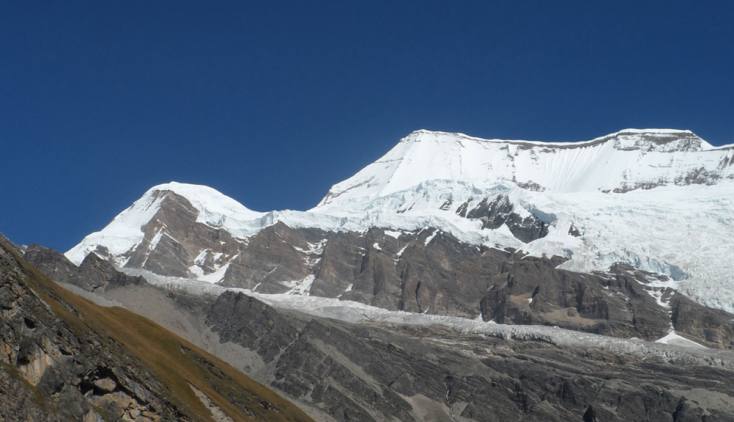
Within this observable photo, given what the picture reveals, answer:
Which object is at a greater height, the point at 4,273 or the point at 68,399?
the point at 4,273

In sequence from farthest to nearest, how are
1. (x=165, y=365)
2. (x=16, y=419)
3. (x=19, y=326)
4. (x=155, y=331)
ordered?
(x=155, y=331) < (x=165, y=365) < (x=19, y=326) < (x=16, y=419)

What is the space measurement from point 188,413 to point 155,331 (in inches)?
3118

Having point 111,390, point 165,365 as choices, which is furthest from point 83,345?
point 165,365

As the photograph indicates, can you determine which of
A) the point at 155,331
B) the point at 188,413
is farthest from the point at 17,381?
the point at 155,331

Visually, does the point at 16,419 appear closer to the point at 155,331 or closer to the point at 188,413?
the point at 188,413

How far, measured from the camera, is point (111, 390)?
75750mm

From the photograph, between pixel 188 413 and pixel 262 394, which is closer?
pixel 188 413

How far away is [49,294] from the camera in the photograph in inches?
3428

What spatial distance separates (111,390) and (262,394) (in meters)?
112

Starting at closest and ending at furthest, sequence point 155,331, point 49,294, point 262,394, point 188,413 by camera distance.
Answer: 1. point 49,294
2. point 188,413
3. point 155,331
4. point 262,394

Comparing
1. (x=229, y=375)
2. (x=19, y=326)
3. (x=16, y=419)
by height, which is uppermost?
(x=229, y=375)

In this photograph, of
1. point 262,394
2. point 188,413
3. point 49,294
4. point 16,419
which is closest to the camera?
point 16,419

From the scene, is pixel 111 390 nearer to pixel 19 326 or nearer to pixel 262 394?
pixel 19 326

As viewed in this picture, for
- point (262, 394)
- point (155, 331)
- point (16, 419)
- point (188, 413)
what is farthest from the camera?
point (262, 394)
